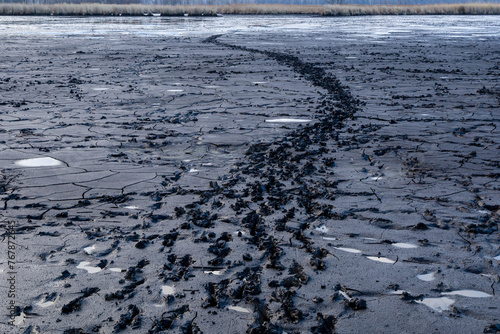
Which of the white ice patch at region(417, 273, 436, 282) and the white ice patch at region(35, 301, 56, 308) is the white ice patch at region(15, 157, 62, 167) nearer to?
the white ice patch at region(35, 301, 56, 308)

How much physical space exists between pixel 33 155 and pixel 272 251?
9.66 ft

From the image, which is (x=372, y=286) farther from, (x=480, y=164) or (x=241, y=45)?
(x=241, y=45)

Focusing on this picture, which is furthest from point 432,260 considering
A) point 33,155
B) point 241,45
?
point 241,45

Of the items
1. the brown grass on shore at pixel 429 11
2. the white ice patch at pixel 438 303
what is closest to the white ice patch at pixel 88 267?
the white ice patch at pixel 438 303

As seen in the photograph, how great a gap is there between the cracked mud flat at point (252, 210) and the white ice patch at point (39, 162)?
0.08 ft

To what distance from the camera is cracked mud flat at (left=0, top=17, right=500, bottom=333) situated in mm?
2477

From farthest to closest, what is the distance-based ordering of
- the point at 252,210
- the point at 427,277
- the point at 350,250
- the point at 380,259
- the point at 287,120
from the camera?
the point at 287,120
the point at 252,210
the point at 350,250
the point at 380,259
the point at 427,277

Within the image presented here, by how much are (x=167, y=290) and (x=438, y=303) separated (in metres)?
1.34

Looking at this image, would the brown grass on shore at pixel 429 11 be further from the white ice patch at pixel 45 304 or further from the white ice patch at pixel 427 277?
the white ice patch at pixel 45 304

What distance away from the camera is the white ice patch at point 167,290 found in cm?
261

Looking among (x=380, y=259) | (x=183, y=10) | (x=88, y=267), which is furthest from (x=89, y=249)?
(x=183, y=10)

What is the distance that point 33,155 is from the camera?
4.93m

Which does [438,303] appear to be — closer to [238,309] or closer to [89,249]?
[238,309]

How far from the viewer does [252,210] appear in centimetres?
365
